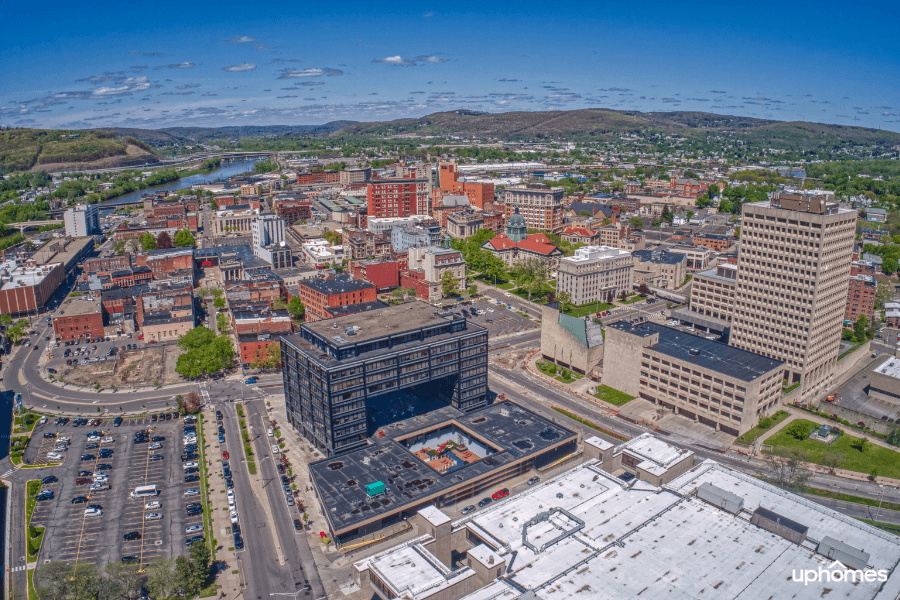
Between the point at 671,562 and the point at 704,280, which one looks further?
the point at 704,280

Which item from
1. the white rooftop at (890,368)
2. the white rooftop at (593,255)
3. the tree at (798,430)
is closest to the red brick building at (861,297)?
the white rooftop at (890,368)

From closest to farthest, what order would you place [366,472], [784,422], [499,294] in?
[366,472] < [784,422] < [499,294]

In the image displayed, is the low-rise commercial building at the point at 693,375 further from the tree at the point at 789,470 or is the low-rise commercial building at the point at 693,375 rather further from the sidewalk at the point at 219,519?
the sidewalk at the point at 219,519

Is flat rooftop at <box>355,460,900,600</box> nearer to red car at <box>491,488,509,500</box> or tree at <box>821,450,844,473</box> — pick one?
red car at <box>491,488,509,500</box>

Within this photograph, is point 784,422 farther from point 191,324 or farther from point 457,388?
point 191,324

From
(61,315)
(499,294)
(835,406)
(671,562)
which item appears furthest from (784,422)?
(61,315)
